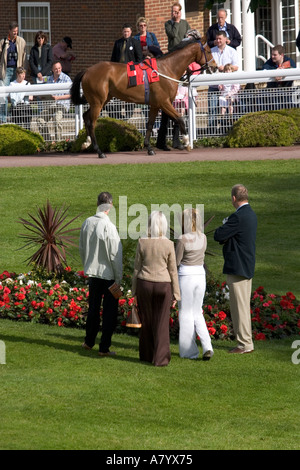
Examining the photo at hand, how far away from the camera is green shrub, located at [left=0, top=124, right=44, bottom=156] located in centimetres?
2106

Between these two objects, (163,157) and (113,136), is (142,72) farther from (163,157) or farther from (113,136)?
(163,157)

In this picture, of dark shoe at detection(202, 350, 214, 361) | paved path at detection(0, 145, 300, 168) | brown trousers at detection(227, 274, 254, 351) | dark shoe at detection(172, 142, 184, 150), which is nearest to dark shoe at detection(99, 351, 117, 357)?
dark shoe at detection(202, 350, 214, 361)

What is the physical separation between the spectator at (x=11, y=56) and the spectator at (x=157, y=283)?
15.2 m

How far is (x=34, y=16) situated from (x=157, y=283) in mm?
22633

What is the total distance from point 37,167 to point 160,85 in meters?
2.93

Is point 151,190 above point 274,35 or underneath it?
underneath

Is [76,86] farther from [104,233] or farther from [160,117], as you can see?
[104,233]

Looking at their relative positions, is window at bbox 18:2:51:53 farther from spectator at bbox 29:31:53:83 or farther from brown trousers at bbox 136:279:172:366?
brown trousers at bbox 136:279:172:366

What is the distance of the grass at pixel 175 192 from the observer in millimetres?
14195

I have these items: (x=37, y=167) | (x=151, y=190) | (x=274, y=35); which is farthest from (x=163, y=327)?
(x=274, y=35)

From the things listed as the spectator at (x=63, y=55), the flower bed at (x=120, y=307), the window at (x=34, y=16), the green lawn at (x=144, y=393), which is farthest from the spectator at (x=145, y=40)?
the flower bed at (x=120, y=307)

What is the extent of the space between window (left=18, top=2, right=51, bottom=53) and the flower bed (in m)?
19.7

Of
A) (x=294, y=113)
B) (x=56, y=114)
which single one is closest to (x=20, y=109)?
(x=56, y=114)

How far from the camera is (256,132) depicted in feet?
66.4
